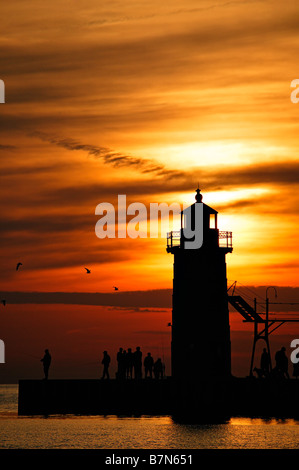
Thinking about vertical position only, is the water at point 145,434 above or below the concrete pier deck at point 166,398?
below

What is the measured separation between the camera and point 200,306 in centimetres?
5059

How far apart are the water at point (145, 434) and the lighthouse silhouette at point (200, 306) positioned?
3199 millimetres

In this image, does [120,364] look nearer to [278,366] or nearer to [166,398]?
[166,398]

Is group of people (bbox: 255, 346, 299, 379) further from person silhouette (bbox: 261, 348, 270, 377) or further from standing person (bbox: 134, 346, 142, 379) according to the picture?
standing person (bbox: 134, 346, 142, 379)

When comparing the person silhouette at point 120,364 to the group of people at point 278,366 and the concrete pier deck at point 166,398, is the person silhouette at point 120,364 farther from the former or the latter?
the group of people at point 278,366

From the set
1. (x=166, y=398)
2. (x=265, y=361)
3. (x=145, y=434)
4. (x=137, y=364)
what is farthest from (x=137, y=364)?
(x=145, y=434)

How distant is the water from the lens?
134 ft

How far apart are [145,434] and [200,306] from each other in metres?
9.40

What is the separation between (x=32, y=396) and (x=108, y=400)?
4588 millimetres

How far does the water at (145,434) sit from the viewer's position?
40781 millimetres

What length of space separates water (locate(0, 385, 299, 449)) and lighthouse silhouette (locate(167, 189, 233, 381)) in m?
3.20

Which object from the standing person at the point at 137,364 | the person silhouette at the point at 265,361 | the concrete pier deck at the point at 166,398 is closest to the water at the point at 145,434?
the concrete pier deck at the point at 166,398

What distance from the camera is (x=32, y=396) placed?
54.4 meters
